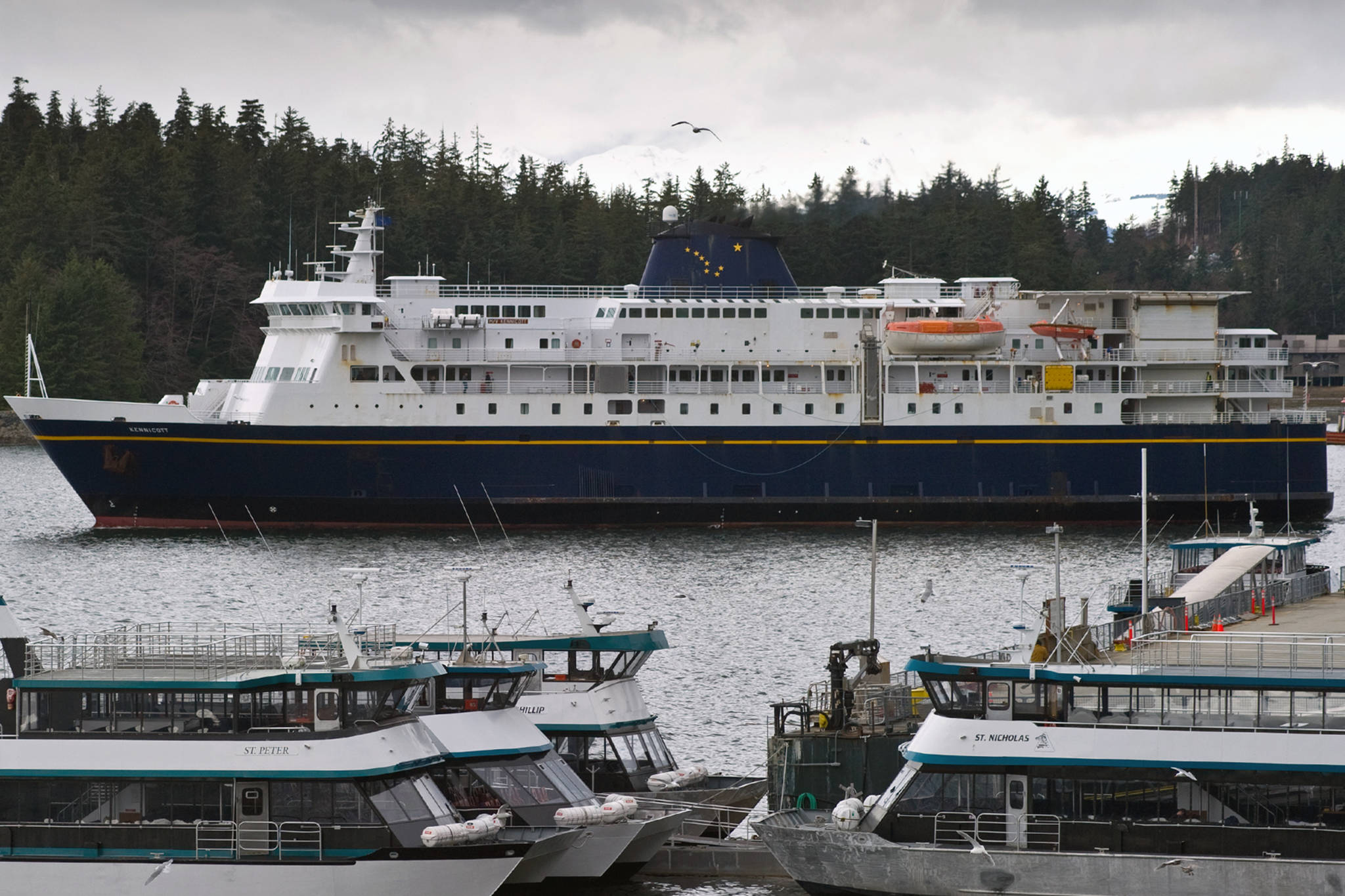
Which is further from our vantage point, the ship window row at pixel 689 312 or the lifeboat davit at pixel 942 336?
the ship window row at pixel 689 312

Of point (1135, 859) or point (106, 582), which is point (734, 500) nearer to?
point (106, 582)

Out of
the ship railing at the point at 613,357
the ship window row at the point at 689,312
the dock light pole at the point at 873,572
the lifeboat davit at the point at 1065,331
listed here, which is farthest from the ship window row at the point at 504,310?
the dock light pole at the point at 873,572

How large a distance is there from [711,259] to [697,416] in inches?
232

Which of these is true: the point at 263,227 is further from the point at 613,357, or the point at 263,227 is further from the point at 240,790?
the point at 240,790

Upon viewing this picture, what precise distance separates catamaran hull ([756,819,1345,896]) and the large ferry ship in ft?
113

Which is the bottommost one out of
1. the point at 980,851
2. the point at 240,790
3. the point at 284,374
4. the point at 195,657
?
the point at 980,851

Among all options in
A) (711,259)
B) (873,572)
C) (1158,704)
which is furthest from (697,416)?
(1158,704)

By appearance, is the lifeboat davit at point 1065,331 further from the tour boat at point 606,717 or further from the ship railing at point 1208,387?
the tour boat at point 606,717

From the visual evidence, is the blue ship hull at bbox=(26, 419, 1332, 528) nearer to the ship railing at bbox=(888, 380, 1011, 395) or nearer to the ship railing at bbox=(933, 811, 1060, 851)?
the ship railing at bbox=(888, 380, 1011, 395)

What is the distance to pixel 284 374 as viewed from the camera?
167 feet

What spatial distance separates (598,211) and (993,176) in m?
29.4

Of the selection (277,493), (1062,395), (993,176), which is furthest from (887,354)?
(993,176)

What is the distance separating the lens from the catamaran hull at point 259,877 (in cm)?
1544

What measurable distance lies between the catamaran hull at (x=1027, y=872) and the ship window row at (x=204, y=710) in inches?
158
